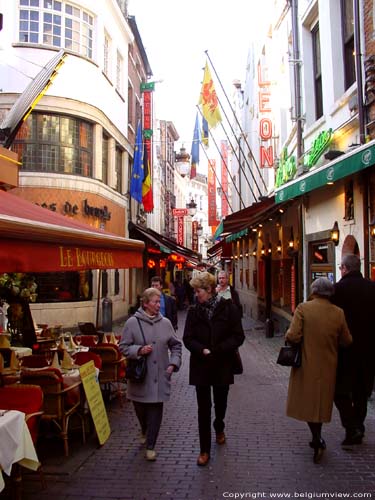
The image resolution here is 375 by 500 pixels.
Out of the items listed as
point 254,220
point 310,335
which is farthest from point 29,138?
point 310,335

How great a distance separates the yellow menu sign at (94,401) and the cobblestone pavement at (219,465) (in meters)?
0.14

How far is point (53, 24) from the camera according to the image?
1712cm

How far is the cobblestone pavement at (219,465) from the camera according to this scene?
4367mm

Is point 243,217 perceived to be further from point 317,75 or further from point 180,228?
point 180,228

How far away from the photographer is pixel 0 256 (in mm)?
3615

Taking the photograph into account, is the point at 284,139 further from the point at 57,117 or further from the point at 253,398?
the point at 253,398

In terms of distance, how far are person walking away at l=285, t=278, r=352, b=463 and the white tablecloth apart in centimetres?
249

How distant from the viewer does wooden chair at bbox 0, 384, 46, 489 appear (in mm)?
4609

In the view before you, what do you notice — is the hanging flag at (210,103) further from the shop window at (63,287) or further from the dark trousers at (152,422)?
the dark trousers at (152,422)

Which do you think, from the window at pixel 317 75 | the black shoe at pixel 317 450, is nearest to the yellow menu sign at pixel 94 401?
the black shoe at pixel 317 450

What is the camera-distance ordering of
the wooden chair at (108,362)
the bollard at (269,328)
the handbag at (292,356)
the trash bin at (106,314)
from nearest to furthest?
1. the handbag at (292,356)
2. the wooden chair at (108,362)
3. the bollard at (269,328)
4. the trash bin at (106,314)

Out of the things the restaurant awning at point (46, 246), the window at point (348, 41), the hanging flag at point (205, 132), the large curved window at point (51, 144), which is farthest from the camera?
the hanging flag at point (205, 132)

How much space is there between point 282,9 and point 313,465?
46.4 feet

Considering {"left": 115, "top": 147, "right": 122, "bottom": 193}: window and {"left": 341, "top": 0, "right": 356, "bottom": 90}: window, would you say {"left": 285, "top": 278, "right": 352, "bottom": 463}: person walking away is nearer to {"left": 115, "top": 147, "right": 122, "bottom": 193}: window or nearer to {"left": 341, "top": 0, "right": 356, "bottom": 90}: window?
{"left": 341, "top": 0, "right": 356, "bottom": 90}: window
